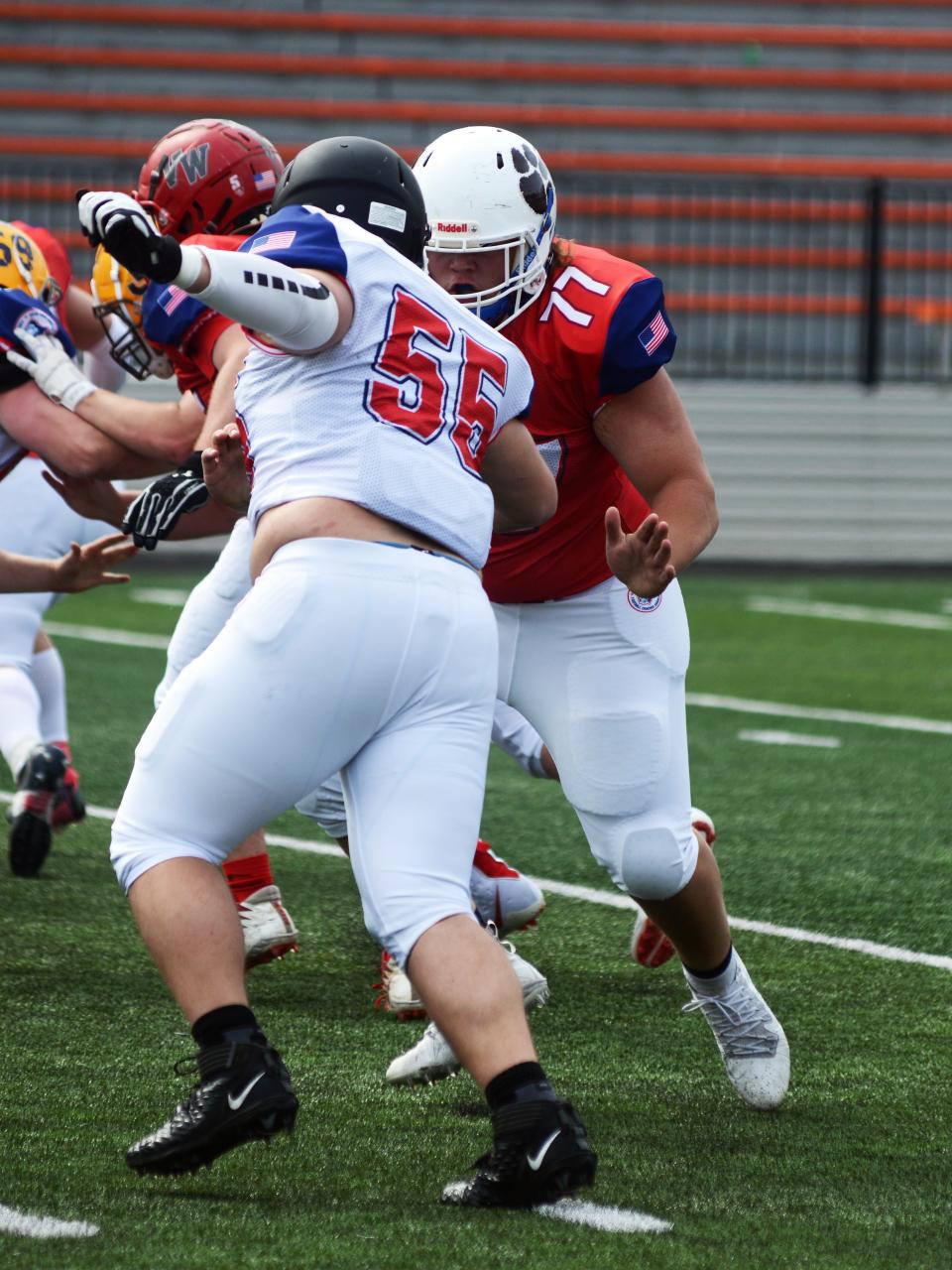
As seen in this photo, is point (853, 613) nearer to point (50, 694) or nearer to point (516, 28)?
point (50, 694)

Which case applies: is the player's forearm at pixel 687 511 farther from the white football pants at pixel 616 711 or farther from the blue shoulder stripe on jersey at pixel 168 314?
the blue shoulder stripe on jersey at pixel 168 314

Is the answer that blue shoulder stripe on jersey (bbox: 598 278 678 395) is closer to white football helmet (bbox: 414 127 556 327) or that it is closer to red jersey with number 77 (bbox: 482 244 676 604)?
red jersey with number 77 (bbox: 482 244 676 604)

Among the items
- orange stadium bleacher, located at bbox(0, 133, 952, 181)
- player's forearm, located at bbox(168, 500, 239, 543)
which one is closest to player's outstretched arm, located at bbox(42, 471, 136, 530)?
player's forearm, located at bbox(168, 500, 239, 543)

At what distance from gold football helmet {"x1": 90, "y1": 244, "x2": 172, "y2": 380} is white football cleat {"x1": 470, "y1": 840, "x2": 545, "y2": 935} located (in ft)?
3.96

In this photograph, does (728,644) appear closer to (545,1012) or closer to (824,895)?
(824,895)

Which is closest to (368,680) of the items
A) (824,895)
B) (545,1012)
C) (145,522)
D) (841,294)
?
(145,522)

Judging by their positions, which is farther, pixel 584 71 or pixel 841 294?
pixel 584 71

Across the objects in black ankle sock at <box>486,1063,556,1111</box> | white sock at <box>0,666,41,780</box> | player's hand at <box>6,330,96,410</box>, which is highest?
player's hand at <box>6,330,96,410</box>

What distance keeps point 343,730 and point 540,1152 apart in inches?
23.4

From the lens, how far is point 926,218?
14.5 metres

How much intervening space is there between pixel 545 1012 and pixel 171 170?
1.80m

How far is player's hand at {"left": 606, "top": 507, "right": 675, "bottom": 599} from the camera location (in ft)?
9.96

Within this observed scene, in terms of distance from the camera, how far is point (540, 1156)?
254 cm

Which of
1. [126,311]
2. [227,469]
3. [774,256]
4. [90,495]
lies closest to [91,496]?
[90,495]
